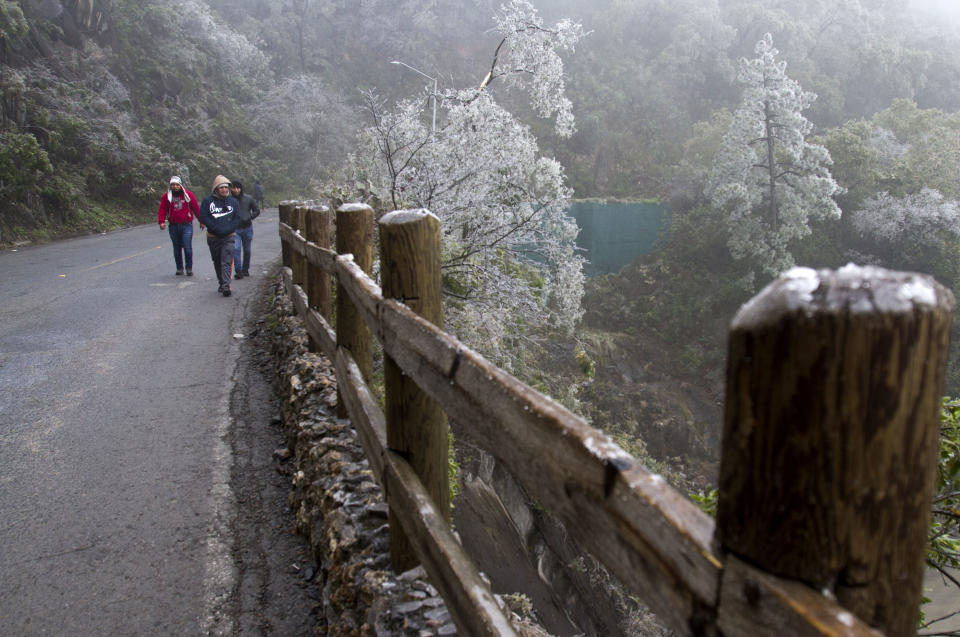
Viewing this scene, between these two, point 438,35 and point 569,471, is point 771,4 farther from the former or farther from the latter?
point 569,471

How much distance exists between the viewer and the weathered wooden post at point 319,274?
200 inches

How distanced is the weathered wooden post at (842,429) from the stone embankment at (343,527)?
1.61 metres

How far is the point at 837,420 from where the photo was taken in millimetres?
655

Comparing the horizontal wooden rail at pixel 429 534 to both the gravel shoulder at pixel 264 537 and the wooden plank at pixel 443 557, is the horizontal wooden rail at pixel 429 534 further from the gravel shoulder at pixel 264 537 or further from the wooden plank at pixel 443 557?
the gravel shoulder at pixel 264 537

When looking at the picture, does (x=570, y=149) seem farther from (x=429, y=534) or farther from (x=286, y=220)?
(x=429, y=534)

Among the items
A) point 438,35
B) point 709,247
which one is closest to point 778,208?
point 709,247

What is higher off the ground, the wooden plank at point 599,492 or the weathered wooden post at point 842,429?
the weathered wooden post at point 842,429

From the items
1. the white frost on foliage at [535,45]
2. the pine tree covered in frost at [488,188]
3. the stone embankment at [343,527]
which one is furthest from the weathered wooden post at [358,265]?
the white frost on foliage at [535,45]

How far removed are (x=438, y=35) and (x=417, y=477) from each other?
69.0 meters

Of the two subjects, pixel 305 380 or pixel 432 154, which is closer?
pixel 305 380

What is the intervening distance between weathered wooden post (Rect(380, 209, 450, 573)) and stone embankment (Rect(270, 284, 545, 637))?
0.71 feet

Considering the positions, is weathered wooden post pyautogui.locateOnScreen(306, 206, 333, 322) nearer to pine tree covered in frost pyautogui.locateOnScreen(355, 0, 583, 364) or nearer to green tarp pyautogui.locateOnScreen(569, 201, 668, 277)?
pine tree covered in frost pyautogui.locateOnScreen(355, 0, 583, 364)

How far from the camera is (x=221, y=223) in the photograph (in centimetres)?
966

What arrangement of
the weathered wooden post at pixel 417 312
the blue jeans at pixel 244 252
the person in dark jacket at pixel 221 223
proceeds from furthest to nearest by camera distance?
1. the blue jeans at pixel 244 252
2. the person in dark jacket at pixel 221 223
3. the weathered wooden post at pixel 417 312
